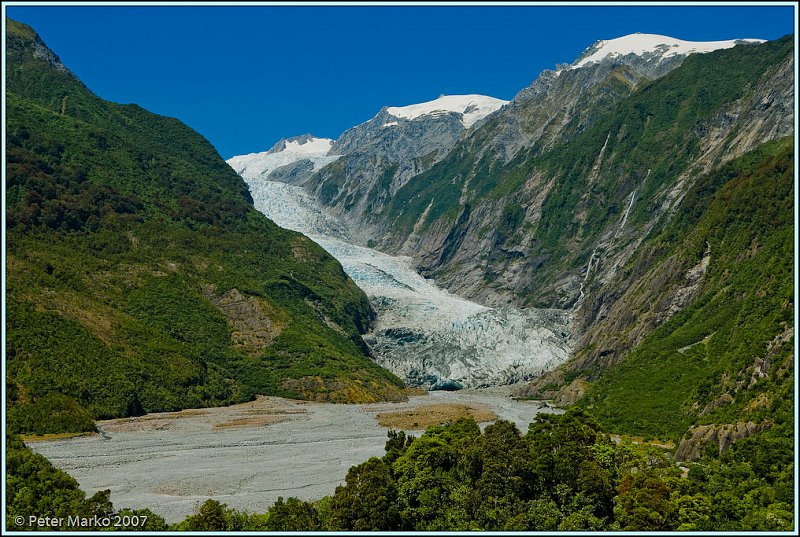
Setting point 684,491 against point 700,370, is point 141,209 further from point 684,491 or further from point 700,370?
point 684,491

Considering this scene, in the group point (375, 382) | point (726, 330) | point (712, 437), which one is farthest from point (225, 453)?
point (375, 382)

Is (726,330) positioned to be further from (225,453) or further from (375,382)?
(375,382)

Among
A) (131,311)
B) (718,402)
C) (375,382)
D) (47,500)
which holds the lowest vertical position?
(47,500)

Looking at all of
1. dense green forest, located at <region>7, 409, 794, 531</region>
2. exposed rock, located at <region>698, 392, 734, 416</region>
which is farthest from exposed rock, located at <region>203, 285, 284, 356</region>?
dense green forest, located at <region>7, 409, 794, 531</region>

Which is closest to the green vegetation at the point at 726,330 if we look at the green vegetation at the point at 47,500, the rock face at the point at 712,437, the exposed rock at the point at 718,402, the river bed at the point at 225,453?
the exposed rock at the point at 718,402

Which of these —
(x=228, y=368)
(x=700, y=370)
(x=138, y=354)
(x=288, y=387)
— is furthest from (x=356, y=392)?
(x=700, y=370)

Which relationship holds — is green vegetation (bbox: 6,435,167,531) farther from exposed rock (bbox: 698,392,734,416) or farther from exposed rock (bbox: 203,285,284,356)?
exposed rock (bbox: 203,285,284,356)

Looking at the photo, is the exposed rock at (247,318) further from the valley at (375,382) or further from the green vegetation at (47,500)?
the green vegetation at (47,500)
